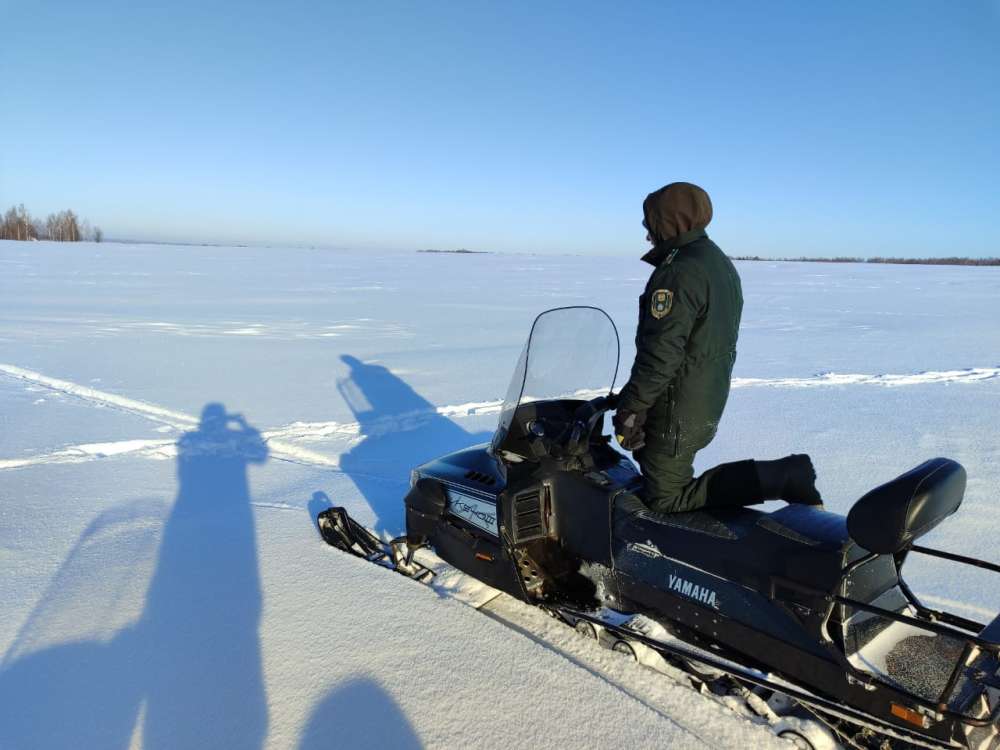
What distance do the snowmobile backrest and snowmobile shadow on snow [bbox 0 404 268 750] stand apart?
6.16 feet

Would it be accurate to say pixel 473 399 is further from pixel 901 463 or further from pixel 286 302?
pixel 286 302

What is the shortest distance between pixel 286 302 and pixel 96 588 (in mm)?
14270

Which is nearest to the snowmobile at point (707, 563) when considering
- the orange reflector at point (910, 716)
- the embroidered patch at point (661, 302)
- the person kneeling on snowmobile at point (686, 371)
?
the orange reflector at point (910, 716)

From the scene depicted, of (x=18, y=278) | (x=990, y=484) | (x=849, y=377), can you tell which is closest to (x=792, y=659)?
(x=990, y=484)

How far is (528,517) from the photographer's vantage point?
266 centimetres

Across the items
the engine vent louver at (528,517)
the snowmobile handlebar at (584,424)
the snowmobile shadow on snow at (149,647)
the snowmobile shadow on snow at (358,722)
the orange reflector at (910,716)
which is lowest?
the snowmobile shadow on snow at (358,722)

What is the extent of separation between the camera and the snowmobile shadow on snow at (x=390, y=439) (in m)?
4.03

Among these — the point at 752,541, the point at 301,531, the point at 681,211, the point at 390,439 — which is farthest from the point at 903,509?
the point at 390,439

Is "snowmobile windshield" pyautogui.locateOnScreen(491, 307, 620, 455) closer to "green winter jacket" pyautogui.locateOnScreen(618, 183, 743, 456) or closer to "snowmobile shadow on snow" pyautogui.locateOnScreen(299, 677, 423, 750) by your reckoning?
"green winter jacket" pyautogui.locateOnScreen(618, 183, 743, 456)

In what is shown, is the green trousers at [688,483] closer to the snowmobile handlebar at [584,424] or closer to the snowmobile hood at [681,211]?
the snowmobile handlebar at [584,424]

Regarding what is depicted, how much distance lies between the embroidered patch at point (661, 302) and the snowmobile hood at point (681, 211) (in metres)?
0.21

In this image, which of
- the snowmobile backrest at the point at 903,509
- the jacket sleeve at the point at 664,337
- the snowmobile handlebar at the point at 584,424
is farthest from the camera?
the snowmobile handlebar at the point at 584,424

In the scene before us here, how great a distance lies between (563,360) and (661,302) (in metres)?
0.81

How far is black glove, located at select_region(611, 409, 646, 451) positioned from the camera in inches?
90.3
